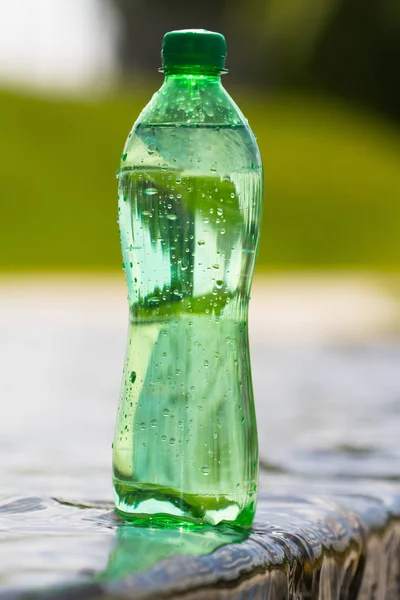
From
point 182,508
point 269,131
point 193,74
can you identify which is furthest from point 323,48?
point 182,508

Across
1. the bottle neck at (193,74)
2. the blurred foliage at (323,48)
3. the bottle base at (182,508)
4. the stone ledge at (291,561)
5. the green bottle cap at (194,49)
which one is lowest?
the stone ledge at (291,561)

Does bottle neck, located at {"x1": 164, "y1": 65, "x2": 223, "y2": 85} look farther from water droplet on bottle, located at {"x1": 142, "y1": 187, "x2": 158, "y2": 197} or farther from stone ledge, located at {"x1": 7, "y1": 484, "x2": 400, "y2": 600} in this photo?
stone ledge, located at {"x1": 7, "y1": 484, "x2": 400, "y2": 600}

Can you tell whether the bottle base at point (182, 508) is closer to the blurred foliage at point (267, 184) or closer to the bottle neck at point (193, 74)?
the bottle neck at point (193, 74)

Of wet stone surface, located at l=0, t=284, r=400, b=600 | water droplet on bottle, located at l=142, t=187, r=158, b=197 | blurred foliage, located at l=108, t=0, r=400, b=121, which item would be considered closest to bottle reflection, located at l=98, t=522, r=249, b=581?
wet stone surface, located at l=0, t=284, r=400, b=600

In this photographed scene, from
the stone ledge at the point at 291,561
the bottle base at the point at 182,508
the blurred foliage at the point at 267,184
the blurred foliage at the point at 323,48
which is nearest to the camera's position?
the stone ledge at the point at 291,561

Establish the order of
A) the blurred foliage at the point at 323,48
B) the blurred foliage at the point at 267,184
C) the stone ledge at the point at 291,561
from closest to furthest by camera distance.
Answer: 1. the stone ledge at the point at 291,561
2. the blurred foliage at the point at 267,184
3. the blurred foliage at the point at 323,48

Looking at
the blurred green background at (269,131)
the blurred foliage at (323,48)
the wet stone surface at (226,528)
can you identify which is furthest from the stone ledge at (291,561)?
the blurred foliage at (323,48)

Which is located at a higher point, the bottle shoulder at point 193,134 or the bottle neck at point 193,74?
the bottle neck at point 193,74

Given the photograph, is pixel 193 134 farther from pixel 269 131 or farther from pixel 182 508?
pixel 269 131
